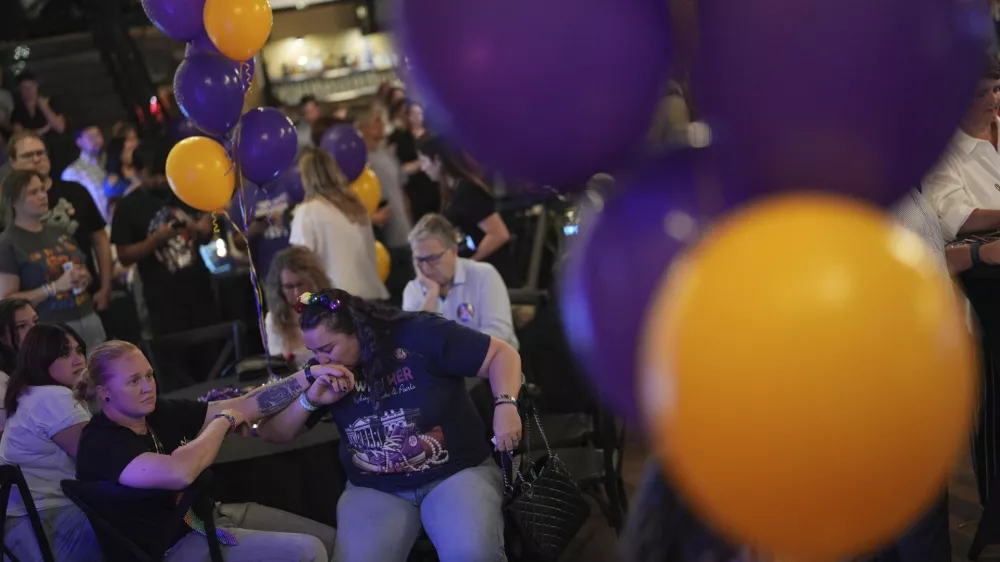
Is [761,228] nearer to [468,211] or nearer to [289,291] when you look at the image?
[289,291]

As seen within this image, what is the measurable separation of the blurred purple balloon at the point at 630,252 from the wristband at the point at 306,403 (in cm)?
141

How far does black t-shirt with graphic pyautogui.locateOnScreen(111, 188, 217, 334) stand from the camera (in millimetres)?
4250

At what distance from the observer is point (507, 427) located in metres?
2.31

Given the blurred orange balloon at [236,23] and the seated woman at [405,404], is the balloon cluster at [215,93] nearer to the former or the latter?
the blurred orange balloon at [236,23]

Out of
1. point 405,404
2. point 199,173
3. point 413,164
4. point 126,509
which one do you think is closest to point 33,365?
point 126,509

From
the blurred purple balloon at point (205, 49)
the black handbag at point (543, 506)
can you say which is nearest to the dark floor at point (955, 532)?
the black handbag at point (543, 506)

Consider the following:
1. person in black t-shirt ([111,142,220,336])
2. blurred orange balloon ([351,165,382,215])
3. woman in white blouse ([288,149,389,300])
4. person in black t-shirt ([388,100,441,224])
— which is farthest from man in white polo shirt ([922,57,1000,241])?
person in black t-shirt ([111,142,220,336])

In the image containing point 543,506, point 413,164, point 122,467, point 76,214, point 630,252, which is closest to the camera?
point 630,252

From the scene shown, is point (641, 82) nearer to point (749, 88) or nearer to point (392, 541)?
point (749, 88)

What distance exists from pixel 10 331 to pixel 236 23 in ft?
3.96

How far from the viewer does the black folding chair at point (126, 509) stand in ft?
7.10

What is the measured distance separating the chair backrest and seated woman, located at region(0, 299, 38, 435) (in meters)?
0.74

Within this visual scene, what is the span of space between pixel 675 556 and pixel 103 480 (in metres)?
1.48

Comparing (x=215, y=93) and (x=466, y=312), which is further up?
(x=215, y=93)
